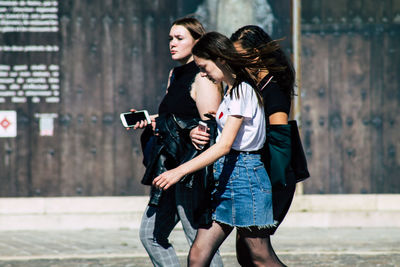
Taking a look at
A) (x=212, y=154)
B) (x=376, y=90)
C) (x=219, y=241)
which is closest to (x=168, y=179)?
(x=212, y=154)

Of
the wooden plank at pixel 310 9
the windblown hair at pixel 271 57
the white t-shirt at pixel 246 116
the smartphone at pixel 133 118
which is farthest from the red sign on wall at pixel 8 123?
the white t-shirt at pixel 246 116

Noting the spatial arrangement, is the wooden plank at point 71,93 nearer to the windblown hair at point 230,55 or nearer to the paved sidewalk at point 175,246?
the paved sidewalk at point 175,246

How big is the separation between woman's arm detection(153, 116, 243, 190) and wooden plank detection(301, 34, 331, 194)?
610 centimetres

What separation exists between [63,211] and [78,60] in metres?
1.82

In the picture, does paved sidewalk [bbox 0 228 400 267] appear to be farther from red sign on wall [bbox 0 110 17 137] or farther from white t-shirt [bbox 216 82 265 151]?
white t-shirt [bbox 216 82 265 151]

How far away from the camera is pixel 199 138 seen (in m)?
4.83

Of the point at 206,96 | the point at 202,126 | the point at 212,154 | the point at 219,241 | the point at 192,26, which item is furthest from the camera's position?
the point at 192,26

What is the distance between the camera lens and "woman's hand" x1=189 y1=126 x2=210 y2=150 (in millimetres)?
4809

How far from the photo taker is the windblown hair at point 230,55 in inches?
179

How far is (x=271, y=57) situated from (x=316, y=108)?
5.83m

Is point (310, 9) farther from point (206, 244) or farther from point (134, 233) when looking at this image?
point (206, 244)

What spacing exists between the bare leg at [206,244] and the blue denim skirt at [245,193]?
0.07 metres

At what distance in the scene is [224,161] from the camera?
4633mm

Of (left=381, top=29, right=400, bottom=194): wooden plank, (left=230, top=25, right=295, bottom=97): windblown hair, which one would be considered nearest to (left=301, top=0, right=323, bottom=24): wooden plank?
(left=381, top=29, right=400, bottom=194): wooden plank
